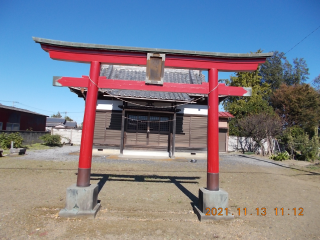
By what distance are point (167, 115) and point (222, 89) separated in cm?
829

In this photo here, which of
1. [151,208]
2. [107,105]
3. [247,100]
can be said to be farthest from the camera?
[247,100]

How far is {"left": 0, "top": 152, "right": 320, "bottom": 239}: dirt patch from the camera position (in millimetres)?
3365

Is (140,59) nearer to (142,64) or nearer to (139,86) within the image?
(142,64)

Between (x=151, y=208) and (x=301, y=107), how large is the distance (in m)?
23.0

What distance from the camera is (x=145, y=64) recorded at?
4688 millimetres

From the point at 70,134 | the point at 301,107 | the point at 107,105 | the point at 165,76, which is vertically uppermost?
the point at 165,76

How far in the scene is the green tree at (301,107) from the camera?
20.9m

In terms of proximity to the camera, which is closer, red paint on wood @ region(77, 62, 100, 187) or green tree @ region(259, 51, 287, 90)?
red paint on wood @ region(77, 62, 100, 187)

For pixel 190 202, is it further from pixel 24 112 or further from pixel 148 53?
pixel 24 112

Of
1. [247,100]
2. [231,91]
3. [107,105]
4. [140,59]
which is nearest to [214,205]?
[231,91]

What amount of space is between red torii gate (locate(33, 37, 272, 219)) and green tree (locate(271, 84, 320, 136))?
18.7 meters

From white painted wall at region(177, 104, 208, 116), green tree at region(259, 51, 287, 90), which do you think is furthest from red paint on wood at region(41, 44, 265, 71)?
green tree at region(259, 51, 287, 90)
